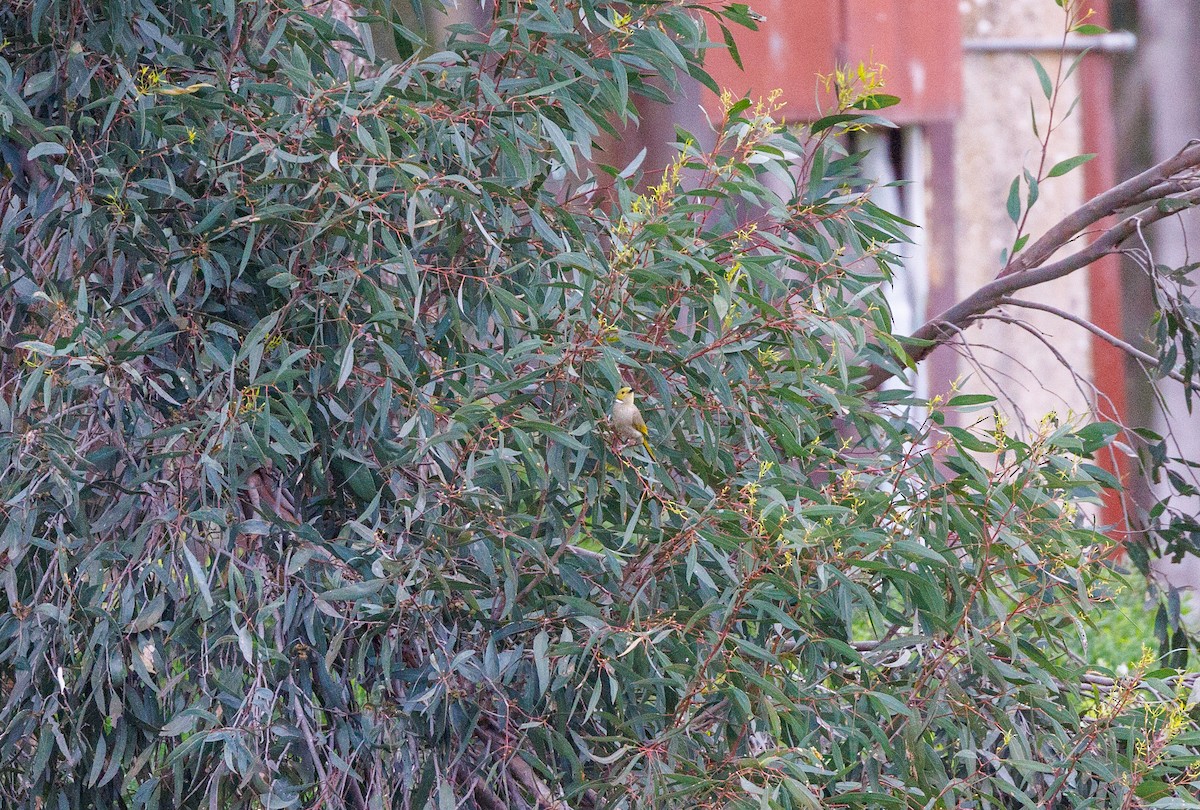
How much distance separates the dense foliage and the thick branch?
1.51 ft

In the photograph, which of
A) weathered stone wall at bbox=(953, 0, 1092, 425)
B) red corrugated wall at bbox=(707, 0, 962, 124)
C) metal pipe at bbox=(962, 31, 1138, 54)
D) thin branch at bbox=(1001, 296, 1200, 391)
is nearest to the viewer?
thin branch at bbox=(1001, 296, 1200, 391)

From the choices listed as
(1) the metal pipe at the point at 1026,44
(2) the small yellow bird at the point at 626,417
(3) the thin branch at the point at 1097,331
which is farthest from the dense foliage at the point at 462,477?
(1) the metal pipe at the point at 1026,44

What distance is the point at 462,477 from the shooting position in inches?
65.7

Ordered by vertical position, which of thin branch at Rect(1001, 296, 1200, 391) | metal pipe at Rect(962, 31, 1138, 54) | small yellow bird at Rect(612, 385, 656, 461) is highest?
metal pipe at Rect(962, 31, 1138, 54)

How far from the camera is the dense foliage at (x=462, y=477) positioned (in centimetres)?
162

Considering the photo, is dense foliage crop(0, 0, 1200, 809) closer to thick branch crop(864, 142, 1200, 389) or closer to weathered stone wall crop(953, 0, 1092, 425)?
thick branch crop(864, 142, 1200, 389)

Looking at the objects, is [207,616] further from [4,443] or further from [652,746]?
[652,746]

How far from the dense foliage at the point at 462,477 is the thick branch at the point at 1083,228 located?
1.51 ft

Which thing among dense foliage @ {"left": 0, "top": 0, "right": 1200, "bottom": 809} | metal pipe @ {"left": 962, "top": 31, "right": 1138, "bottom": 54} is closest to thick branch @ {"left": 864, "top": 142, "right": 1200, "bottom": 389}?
dense foliage @ {"left": 0, "top": 0, "right": 1200, "bottom": 809}

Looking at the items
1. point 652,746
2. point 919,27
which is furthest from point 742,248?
point 919,27

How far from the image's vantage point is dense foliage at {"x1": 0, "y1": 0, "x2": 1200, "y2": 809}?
1618 mm

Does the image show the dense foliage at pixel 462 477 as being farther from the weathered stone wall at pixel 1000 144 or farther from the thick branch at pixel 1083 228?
the weathered stone wall at pixel 1000 144

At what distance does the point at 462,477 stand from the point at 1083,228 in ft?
4.39

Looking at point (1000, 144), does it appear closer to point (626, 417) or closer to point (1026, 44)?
point (1026, 44)
